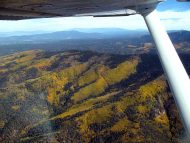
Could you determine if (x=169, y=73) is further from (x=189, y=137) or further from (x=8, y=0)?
(x=8, y=0)

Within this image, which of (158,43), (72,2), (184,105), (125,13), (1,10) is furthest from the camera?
(125,13)

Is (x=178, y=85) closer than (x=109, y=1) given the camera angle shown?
No

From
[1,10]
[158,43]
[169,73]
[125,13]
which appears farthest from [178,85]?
[1,10]

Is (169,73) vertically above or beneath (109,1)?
beneath

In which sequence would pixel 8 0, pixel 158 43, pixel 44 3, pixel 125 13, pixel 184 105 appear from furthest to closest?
pixel 125 13
pixel 158 43
pixel 184 105
pixel 44 3
pixel 8 0

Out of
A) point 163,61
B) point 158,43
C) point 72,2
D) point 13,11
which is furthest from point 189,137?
point 13,11

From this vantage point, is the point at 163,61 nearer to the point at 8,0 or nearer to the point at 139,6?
the point at 139,6

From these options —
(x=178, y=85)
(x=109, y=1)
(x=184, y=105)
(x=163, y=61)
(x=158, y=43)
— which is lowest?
(x=184, y=105)
